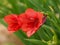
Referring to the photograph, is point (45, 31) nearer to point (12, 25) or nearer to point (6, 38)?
point (12, 25)

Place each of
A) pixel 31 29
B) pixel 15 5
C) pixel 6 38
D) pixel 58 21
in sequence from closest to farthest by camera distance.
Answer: pixel 31 29, pixel 58 21, pixel 15 5, pixel 6 38

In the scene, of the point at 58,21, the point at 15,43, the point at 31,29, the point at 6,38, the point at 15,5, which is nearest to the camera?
the point at 31,29

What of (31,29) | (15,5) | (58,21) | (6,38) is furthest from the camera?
(6,38)

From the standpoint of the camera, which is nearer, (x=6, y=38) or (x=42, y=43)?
(x=42, y=43)

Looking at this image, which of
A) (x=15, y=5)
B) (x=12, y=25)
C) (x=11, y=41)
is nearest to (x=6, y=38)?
(x=11, y=41)

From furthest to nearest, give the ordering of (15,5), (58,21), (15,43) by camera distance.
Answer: (15,43)
(15,5)
(58,21)

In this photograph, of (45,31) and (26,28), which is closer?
(26,28)

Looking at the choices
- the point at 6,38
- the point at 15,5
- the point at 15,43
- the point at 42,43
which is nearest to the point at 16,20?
the point at 42,43

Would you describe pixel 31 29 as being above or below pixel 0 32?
below

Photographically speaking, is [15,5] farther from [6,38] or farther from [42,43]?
[6,38]
